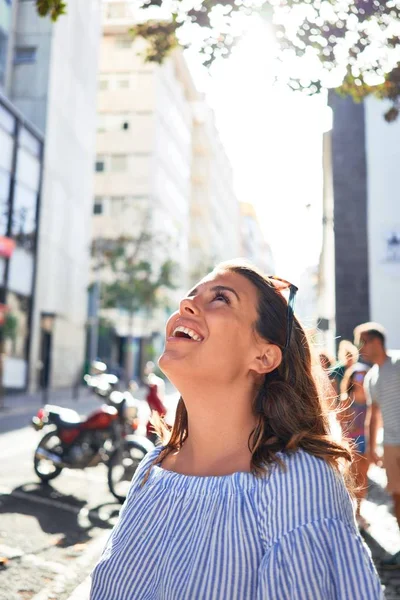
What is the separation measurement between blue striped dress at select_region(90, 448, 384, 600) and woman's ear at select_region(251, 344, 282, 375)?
277 mm

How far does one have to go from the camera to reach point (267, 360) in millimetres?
1761

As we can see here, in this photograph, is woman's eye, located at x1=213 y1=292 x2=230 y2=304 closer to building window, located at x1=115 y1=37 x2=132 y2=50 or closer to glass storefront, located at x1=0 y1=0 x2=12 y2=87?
glass storefront, located at x1=0 y1=0 x2=12 y2=87

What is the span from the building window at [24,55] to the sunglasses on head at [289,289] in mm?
32898

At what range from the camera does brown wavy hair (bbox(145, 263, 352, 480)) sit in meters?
1.64

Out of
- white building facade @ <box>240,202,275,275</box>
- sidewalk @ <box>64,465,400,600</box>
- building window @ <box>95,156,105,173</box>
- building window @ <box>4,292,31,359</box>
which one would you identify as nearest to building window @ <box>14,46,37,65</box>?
building window @ <box>4,292,31,359</box>

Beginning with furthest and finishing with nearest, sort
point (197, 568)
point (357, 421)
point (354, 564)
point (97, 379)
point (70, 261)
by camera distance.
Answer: point (70, 261)
point (97, 379)
point (357, 421)
point (197, 568)
point (354, 564)

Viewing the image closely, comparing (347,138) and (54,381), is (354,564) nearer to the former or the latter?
(347,138)

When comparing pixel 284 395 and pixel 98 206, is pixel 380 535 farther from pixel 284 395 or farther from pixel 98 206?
pixel 98 206

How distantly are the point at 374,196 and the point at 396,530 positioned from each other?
12.5 metres

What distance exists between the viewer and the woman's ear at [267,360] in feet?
5.75

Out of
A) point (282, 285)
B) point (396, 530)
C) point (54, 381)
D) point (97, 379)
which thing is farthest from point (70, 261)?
point (282, 285)

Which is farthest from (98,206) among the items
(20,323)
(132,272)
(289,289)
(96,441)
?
(289,289)

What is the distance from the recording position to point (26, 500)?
22.5 feet

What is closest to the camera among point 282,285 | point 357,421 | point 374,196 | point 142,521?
point 142,521
